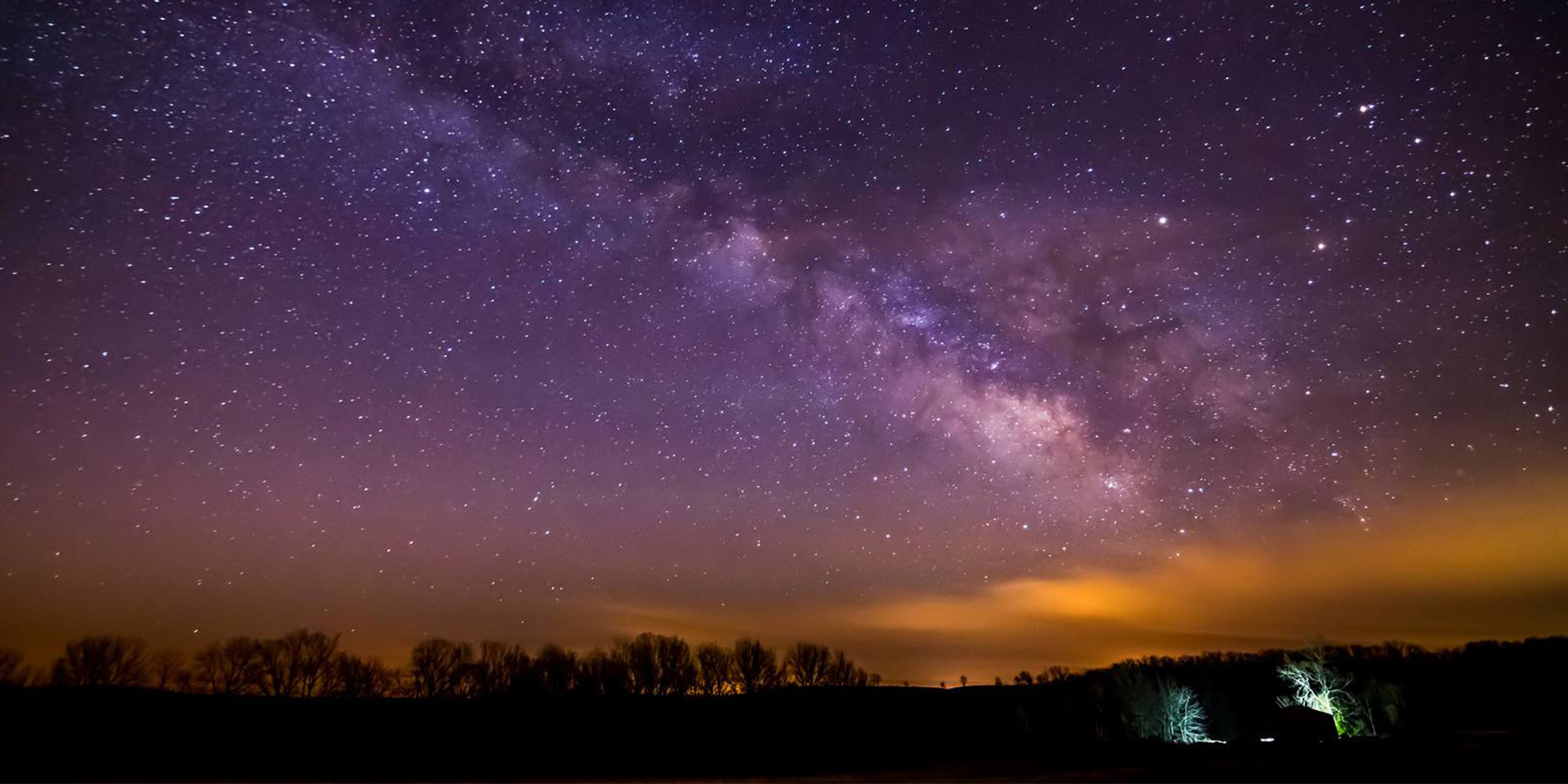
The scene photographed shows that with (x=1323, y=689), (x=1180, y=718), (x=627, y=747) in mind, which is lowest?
(x=627, y=747)

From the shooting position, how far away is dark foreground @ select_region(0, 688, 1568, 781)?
26.7m

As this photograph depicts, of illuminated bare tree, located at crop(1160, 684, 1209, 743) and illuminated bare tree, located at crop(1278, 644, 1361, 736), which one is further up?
illuminated bare tree, located at crop(1278, 644, 1361, 736)

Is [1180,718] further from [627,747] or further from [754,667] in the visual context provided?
[754,667]

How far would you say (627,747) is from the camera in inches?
2180

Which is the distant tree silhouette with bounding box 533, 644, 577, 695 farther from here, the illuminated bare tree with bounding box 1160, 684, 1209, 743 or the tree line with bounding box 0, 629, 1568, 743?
the illuminated bare tree with bounding box 1160, 684, 1209, 743

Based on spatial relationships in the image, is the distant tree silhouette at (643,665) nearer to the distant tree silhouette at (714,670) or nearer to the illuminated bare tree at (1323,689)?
the distant tree silhouette at (714,670)

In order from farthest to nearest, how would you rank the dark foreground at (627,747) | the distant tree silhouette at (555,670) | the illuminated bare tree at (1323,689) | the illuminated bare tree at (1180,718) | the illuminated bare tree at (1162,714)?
the distant tree silhouette at (555,670), the illuminated bare tree at (1162,714), the illuminated bare tree at (1180,718), the illuminated bare tree at (1323,689), the dark foreground at (627,747)

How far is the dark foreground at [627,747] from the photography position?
87.6 feet

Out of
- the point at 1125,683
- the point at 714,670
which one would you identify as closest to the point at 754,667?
the point at 714,670

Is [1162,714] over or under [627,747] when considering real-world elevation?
over

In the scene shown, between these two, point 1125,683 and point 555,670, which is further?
point 555,670

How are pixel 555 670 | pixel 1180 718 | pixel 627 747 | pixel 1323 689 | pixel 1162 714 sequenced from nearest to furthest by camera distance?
1. pixel 1323 689
2. pixel 1180 718
3. pixel 1162 714
4. pixel 627 747
5. pixel 555 670

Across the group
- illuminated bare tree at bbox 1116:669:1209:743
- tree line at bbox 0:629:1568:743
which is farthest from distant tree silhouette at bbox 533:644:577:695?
illuminated bare tree at bbox 1116:669:1209:743

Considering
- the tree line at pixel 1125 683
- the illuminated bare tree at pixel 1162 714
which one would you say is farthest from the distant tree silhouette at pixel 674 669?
the illuminated bare tree at pixel 1162 714
